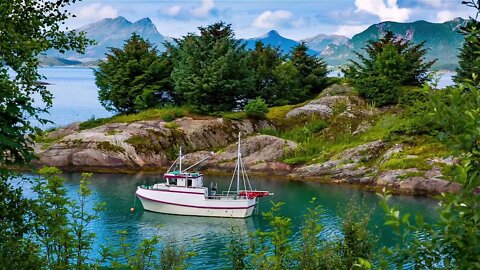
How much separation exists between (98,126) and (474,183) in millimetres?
49964

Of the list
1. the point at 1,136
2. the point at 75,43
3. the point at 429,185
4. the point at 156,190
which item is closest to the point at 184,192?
the point at 156,190

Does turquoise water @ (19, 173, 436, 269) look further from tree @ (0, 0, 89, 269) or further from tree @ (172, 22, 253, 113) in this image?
tree @ (0, 0, 89, 269)

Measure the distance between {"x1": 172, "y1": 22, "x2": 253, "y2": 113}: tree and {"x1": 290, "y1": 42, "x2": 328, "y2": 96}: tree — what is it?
23.9 feet

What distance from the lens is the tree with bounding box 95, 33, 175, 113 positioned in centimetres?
5559

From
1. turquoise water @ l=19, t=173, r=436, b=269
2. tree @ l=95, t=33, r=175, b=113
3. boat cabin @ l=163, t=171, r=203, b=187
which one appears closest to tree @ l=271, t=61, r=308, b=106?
tree @ l=95, t=33, r=175, b=113

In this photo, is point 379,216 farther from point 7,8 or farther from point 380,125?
point 7,8

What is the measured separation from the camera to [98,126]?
52.0 m

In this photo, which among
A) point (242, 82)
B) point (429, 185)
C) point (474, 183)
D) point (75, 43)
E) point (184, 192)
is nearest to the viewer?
point (474, 183)

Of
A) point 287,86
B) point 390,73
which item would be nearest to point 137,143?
point 287,86

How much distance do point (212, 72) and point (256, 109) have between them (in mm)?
5775

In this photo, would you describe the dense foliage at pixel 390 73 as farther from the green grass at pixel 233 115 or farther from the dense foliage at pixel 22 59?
the dense foliage at pixel 22 59

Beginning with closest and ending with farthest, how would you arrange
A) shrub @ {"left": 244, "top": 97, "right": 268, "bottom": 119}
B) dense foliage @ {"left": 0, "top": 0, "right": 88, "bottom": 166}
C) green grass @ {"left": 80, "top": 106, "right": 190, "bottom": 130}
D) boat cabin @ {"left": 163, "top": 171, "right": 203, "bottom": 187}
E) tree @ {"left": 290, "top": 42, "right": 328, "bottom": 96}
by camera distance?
dense foliage @ {"left": 0, "top": 0, "right": 88, "bottom": 166}, boat cabin @ {"left": 163, "top": 171, "right": 203, "bottom": 187}, green grass @ {"left": 80, "top": 106, "right": 190, "bottom": 130}, shrub @ {"left": 244, "top": 97, "right": 268, "bottom": 119}, tree @ {"left": 290, "top": 42, "right": 328, "bottom": 96}

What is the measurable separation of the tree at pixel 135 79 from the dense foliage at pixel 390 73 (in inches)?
834

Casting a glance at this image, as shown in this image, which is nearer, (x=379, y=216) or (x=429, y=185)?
(x=379, y=216)
